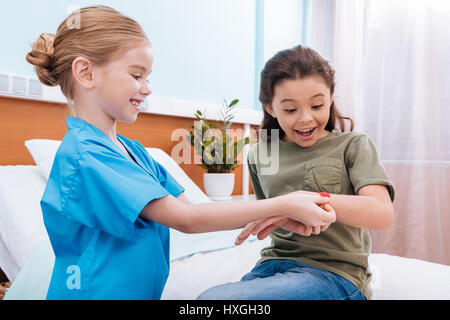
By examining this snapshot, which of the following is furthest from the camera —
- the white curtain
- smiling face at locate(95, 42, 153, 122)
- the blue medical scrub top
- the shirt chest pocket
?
the white curtain

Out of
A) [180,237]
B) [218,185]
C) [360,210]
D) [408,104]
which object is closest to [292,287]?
[360,210]

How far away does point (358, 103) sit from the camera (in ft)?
7.60

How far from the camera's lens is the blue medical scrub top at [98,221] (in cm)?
66

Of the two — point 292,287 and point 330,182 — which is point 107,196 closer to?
point 292,287

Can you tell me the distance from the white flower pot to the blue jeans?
1.23 meters

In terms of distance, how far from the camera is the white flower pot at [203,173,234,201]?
2.10 m

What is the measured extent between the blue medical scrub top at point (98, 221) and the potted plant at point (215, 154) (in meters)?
1.34

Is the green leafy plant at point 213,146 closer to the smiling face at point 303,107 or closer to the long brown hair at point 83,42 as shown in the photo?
the smiling face at point 303,107

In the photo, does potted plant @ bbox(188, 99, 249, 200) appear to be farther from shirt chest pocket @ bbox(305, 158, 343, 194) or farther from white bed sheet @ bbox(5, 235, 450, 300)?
shirt chest pocket @ bbox(305, 158, 343, 194)

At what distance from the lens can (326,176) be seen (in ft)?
3.02

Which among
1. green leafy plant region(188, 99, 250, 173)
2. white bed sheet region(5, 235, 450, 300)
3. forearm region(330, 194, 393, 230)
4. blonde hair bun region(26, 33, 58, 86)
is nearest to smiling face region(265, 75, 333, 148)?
forearm region(330, 194, 393, 230)

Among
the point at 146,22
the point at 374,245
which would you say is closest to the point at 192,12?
the point at 146,22

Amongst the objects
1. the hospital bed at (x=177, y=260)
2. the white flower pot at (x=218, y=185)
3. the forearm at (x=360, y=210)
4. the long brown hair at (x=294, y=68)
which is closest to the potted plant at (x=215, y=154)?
the white flower pot at (x=218, y=185)

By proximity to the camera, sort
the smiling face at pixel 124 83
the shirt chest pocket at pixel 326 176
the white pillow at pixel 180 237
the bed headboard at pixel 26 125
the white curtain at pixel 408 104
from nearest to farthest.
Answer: the smiling face at pixel 124 83 → the shirt chest pocket at pixel 326 176 → the white pillow at pixel 180 237 → the bed headboard at pixel 26 125 → the white curtain at pixel 408 104
